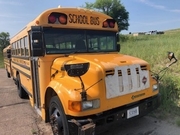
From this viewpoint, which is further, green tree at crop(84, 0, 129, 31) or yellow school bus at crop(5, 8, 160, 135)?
green tree at crop(84, 0, 129, 31)

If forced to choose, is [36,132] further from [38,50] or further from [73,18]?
[73,18]

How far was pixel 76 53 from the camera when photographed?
3.78 metres

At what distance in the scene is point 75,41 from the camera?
383 centimetres

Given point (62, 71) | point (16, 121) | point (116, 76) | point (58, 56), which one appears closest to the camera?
point (116, 76)

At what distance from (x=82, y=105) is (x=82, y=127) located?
0.29 m

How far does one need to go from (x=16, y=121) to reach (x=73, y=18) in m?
2.75

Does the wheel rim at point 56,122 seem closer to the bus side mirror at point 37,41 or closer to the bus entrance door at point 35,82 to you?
the bus entrance door at point 35,82

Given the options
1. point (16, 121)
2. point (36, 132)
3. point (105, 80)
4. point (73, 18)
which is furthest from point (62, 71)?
point (16, 121)

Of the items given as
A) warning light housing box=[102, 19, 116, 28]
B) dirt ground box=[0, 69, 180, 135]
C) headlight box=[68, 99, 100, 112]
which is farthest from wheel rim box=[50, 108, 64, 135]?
warning light housing box=[102, 19, 116, 28]

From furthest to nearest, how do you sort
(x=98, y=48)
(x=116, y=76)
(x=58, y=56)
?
(x=98, y=48), (x=58, y=56), (x=116, y=76)

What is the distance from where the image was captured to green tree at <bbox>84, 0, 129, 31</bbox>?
4634 centimetres

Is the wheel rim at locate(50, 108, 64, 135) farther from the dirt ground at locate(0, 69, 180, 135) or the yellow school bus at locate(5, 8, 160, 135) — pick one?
the dirt ground at locate(0, 69, 180, 135)

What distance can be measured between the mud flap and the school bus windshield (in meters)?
1.52

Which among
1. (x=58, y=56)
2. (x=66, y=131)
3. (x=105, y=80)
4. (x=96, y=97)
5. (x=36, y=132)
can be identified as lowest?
(x=36, y=132)
